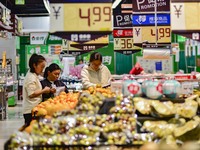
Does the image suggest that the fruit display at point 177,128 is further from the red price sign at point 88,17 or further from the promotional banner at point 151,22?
the promotional banner at point 151,22

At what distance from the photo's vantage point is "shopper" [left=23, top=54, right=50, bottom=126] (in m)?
6.61

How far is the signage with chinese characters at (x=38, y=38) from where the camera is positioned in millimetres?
21125

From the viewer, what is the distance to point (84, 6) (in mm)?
7336

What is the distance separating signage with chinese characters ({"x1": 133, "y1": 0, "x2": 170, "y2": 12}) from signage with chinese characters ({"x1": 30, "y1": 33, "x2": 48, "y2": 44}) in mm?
11360

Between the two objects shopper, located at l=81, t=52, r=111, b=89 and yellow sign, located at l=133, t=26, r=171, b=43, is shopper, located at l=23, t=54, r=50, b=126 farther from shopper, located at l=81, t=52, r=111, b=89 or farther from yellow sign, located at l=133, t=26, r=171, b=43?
yellow sign, located at l=133, t=26, r=171, b=43

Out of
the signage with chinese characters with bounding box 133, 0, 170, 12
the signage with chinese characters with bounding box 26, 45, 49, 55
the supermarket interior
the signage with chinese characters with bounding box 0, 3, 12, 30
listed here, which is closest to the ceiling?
the supermarket interior

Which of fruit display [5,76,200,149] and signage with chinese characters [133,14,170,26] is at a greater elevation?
signage with chinese characters [133,14,170,26]

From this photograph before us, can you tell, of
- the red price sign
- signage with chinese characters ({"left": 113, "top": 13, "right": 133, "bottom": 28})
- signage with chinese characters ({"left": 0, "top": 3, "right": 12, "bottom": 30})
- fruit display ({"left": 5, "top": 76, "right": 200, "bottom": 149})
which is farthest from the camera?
signage with chinese characters ({"left": 113, "top": 13, "right": 133, "bottom": 28})

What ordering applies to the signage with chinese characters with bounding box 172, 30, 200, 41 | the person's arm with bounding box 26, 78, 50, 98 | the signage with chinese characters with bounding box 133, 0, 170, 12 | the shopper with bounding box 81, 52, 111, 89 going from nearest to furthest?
the person's arm with bounding box 26, 78, 50, 98 → the shopper with bounding box 81, 52, 111, 89 → the signage with chinese characters with bounding box 172, 30, 200, 41 → the signage with chinese characters with bounding box 133, 0, 170, 12

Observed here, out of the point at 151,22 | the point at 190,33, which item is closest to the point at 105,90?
the point at 190,33

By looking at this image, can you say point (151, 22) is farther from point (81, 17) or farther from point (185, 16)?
point (81, 17)

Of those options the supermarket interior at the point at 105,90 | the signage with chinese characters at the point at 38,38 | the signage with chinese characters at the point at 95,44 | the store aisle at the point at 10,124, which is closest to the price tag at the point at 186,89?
the supermarket interior at the point at 105,90

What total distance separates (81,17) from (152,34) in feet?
12.0

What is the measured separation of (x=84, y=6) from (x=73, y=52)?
20.2 feet
